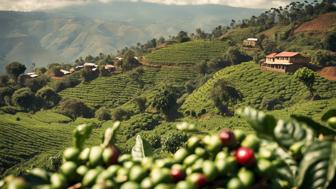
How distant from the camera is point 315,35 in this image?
100m

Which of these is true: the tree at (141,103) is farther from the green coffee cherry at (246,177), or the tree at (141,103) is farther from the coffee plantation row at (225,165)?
the green coffee cherry at (246,177)

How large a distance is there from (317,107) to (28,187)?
61273 millimetres

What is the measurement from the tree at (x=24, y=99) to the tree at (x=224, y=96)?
135 ft

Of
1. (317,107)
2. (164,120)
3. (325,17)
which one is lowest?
(164,120)

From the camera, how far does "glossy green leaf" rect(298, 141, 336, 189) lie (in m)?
1.77

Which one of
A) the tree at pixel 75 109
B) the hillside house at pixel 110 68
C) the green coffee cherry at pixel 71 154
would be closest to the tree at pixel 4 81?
the tree at pixel 75 109

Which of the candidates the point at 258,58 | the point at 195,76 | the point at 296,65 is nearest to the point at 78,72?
the point at 195,76

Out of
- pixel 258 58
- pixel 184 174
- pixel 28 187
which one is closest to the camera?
pixel 28 187

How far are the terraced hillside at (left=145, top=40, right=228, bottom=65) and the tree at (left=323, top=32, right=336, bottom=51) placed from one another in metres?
28.1

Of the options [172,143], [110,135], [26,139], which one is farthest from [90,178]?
[26,139]

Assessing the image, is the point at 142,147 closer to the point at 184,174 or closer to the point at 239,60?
the point at 184,174

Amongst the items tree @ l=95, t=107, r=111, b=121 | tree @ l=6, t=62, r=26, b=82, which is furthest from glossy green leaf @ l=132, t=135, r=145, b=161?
tree @ l=6, t=62, r=26, b=82

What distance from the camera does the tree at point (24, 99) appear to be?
86.7 meters

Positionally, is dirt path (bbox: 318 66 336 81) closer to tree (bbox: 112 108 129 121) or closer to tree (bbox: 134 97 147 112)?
tree (bbox: 134 97 147 112)
